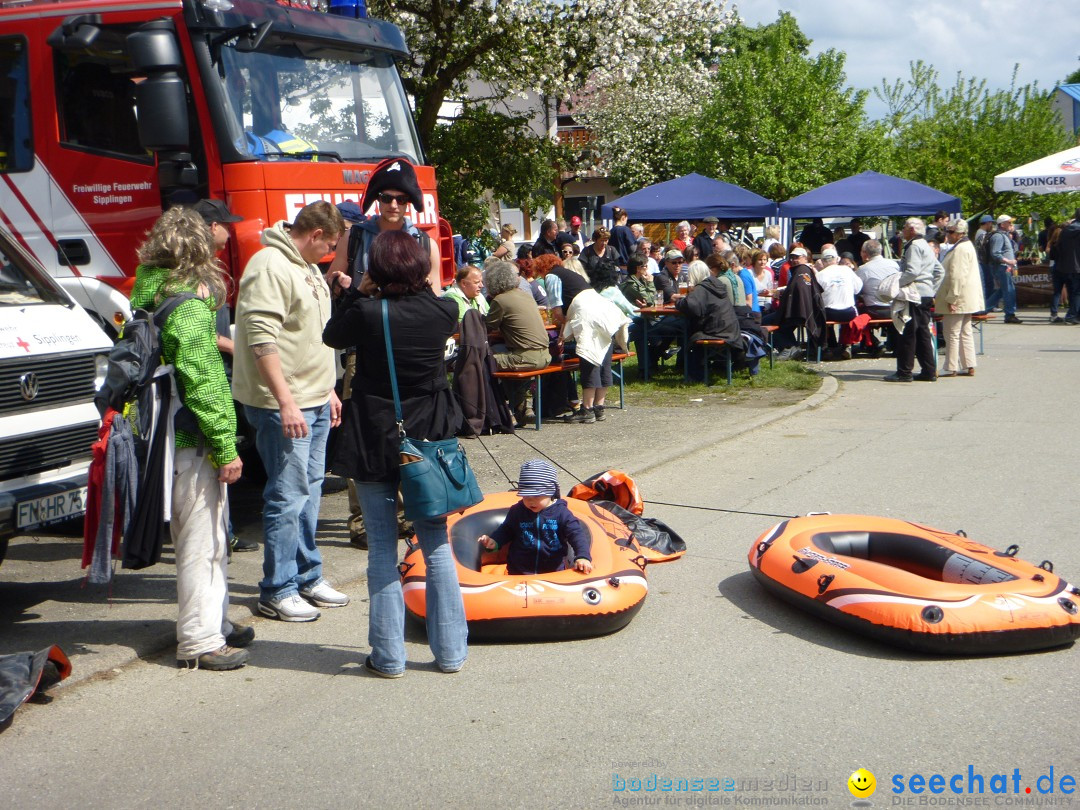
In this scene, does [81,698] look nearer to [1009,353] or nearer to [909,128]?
[1009,353]

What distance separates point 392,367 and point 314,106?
4081 mm

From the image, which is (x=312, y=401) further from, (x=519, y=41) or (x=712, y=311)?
(x=519, y=41)

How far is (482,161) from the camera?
16.7 meters

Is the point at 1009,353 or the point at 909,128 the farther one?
the point at 909,128

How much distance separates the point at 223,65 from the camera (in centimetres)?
739

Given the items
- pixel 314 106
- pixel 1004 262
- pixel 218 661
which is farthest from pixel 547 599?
pixel 1004 262

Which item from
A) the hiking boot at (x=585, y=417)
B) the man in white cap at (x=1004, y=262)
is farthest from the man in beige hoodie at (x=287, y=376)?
the man in white cap at (x=1004, y=262)

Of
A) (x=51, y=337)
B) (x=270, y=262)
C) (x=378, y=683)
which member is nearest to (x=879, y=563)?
(x=378, y=683)

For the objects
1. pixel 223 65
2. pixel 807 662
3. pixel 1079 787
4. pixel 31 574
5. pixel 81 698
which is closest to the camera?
pixel 1079 787

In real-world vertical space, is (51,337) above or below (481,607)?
above

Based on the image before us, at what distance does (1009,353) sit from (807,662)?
12.9 metres

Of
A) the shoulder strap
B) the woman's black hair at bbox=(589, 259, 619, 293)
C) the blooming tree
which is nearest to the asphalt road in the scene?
the shoulder strap

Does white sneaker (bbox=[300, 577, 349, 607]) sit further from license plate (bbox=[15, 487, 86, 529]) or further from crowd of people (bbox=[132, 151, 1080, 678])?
license plate (bbox=[15, 487, 86, 529])

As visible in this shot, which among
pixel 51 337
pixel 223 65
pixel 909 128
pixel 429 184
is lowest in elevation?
pixel 51 337
